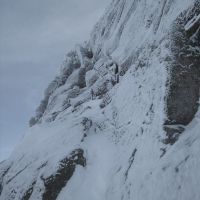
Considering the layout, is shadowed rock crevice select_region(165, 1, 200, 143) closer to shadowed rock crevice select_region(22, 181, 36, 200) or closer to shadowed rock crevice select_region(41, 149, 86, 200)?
shadowed rock crevice select_region(41, 149, 86, 200)

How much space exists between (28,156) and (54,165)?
3.81 m

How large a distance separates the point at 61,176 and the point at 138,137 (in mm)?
3807

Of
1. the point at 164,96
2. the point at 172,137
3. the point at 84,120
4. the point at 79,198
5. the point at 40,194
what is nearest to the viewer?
the point at 172,137

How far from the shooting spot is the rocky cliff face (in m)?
9.60

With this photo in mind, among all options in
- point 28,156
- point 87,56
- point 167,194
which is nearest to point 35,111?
point 87,56

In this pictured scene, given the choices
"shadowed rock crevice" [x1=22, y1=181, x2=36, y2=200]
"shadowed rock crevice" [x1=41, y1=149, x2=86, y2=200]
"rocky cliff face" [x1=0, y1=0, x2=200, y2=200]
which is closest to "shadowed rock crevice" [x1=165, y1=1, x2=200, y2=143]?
"rocky cliff face" [x1=0, y1=0, x2=200, y2=200]

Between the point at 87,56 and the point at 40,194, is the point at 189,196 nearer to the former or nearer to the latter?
the point at 40,194

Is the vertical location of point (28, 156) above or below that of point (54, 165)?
above

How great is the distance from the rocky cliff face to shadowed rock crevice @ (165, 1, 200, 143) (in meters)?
0.03

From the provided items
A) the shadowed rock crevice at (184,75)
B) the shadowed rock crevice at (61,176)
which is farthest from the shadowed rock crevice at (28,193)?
the shadowed rock crevice at (184,75)

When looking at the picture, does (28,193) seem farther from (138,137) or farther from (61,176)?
(138,137)

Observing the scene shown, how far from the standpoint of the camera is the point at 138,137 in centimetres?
1216

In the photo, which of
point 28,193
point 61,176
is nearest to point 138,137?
point 61,176

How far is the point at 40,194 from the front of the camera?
13133mm
